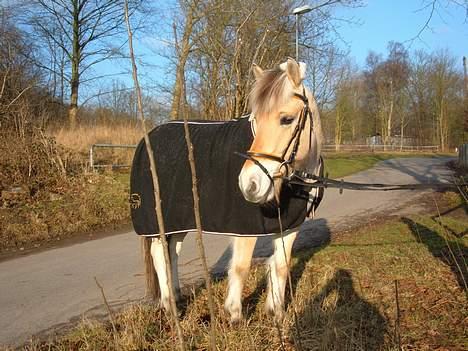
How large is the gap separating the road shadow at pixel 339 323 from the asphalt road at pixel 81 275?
2126 millimetres

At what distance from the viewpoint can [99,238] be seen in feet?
26.9

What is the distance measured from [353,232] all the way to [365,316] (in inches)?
174

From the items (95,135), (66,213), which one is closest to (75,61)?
(95,135)

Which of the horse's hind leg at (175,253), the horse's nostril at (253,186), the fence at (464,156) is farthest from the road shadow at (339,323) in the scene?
the fence at (464,156)

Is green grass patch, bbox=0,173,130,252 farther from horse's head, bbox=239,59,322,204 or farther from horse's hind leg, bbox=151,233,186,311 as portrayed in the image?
horse's head, bbox=239,59,322,204

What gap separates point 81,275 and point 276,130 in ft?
14.0

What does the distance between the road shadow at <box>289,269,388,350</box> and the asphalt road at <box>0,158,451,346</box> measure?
2126 millimetres

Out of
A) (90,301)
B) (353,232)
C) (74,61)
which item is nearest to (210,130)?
(90,301)

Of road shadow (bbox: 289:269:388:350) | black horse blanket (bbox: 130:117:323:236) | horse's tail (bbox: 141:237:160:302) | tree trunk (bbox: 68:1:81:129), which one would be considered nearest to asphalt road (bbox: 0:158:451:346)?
horse's tail (bbox: 141:237:160:302)

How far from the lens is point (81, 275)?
18.9 ft

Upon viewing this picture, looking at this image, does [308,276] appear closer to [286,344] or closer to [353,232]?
[286,344]

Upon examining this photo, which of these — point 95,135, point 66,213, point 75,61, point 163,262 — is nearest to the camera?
point 163,262

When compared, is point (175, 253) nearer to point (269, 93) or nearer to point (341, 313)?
point (341, 313)

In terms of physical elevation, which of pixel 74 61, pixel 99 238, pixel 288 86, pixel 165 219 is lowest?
pixel 99 238
